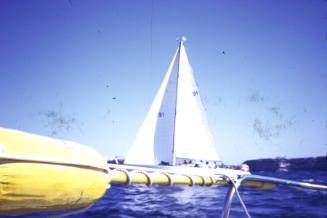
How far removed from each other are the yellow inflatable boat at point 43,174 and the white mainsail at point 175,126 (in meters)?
21.0

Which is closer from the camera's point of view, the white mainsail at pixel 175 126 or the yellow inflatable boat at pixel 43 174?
the yellow inflatable boat at pixel 43 174

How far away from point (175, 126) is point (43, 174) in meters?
21.4

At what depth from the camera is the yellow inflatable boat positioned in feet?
3.84

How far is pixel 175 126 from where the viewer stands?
22.5 meters

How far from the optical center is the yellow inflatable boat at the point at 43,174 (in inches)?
46.1

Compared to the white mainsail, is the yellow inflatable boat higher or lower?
lower

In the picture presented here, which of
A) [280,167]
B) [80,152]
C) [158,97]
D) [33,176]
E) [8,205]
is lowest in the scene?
[280,167]

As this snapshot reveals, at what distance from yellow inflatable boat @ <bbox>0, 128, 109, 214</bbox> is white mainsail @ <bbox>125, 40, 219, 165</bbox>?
2104 centimetres

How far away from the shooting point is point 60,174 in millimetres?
1337

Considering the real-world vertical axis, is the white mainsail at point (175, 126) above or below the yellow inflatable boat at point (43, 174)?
above

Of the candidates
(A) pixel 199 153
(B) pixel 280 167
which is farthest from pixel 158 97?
(B) pixel 280 167

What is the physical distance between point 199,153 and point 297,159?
130 meters

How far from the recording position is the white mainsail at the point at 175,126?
22.4 m

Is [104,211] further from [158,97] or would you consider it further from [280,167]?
[280,167]
